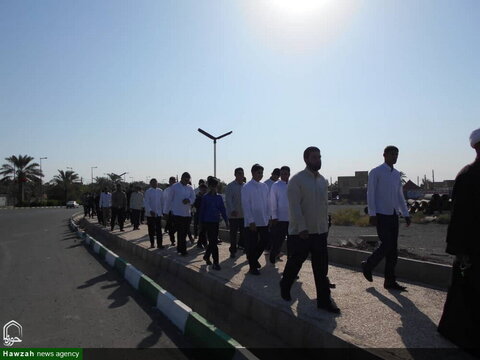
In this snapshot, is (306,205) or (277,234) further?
(277,234)

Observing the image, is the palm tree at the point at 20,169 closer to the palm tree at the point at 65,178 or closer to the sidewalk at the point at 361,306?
the palm tree at the point at 65,178

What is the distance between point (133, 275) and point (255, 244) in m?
2.19

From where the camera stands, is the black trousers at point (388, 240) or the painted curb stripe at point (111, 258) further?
the painted curb stripe at point (111, 258)

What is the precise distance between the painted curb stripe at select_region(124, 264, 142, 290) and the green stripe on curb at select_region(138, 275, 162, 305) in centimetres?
23

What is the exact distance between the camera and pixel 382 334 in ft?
14.9

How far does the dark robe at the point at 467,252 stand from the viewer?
12.8 ft

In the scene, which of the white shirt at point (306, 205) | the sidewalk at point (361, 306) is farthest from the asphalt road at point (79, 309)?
the white shirt at point (306, 205)

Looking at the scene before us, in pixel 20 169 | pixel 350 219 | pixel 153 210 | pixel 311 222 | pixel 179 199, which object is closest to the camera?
pixel 311 222

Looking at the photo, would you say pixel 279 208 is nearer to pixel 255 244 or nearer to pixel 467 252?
pixel 255 244

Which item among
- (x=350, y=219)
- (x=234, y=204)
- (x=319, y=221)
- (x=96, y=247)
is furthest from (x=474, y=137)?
(x=350, y=219)

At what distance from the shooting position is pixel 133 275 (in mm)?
8273

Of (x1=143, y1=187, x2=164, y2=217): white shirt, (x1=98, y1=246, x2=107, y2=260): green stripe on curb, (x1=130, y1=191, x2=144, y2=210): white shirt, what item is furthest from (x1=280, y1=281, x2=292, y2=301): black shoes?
(x1=130, y1=191, x2=144, y2=210): white shirt

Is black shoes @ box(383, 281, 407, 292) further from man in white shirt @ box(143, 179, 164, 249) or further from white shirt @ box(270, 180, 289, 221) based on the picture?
man in white shirt @ box(143, 179, 164, 249)

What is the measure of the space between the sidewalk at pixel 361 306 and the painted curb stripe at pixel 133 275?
1.03 m
